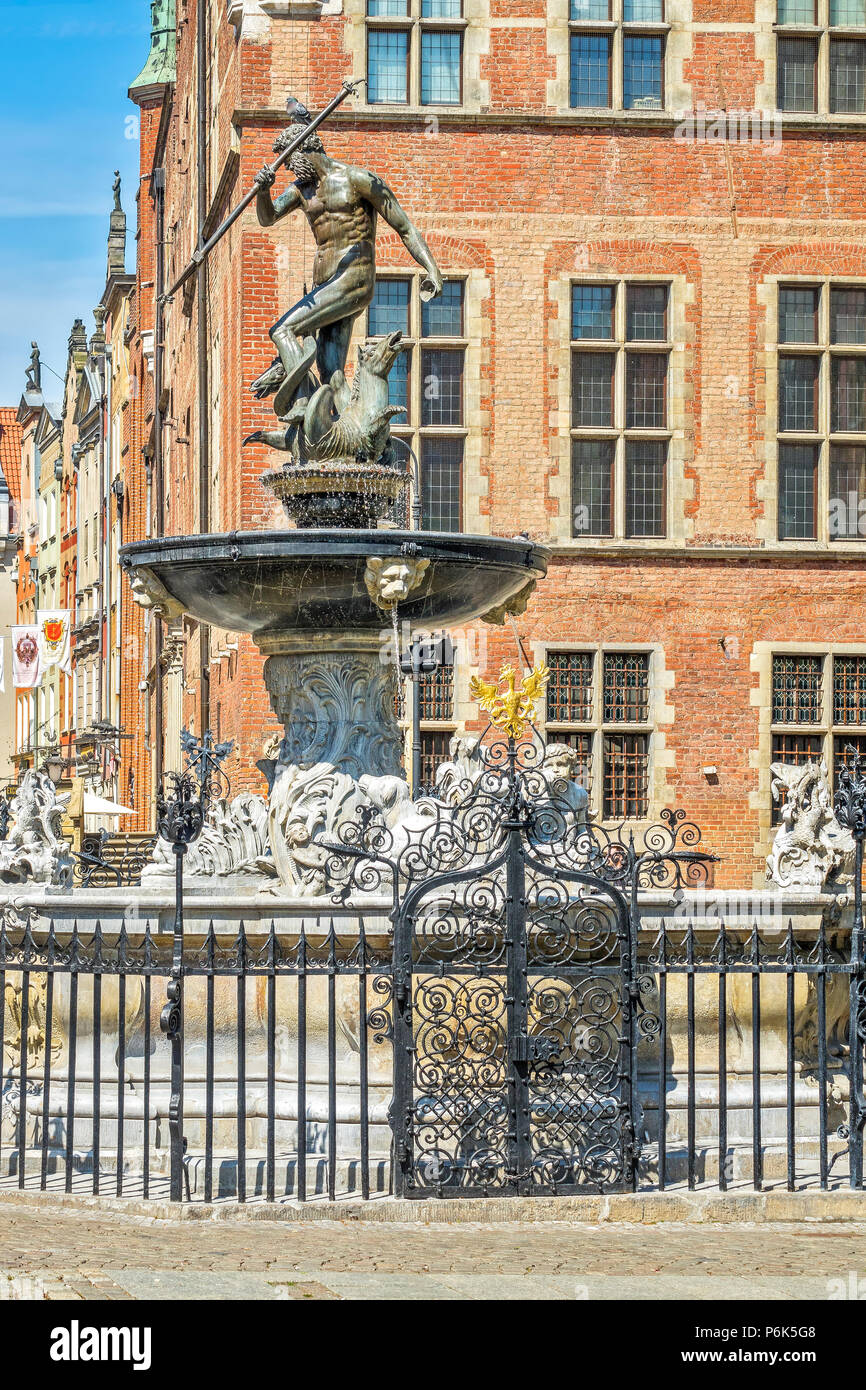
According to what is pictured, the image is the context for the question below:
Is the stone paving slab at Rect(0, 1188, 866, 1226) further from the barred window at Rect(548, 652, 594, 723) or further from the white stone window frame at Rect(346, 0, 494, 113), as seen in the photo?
the white stone window frame at Rect(346, 0, 494, 113)

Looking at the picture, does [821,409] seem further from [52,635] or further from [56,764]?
[56,764]

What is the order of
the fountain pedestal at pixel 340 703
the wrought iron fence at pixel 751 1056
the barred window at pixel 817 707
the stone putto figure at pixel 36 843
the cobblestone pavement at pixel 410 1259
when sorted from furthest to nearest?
1. the barred window at pixel 817 707
2. the fountain pedestal at pixel 340 703
3. the stone putto figure at pixel 36 843
4. the wrought iron fence at pixel 751 1056
5. the cobblestone pavement at pixel 410 1259

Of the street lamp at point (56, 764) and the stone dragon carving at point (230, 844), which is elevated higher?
the stone dragon carving at point (230, 844)

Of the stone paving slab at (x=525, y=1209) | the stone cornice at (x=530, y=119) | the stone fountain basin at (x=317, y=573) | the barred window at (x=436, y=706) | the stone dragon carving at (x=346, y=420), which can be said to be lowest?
the stone paving slab at (x=525, y=1209)

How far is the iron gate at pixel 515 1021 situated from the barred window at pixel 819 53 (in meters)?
19.5

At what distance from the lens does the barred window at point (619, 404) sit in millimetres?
27438

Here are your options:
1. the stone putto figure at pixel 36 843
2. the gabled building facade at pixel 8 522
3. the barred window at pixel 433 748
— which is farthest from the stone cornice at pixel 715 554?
the gabled building facade at pixel 8 522

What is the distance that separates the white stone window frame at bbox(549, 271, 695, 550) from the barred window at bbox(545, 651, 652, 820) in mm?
1514

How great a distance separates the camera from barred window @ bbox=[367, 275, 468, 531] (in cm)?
2719

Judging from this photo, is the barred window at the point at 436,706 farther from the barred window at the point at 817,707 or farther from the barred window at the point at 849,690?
the barred window at the point at 849,690

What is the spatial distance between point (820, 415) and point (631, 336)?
254 cm

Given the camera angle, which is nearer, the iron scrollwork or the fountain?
the iron scrollwork

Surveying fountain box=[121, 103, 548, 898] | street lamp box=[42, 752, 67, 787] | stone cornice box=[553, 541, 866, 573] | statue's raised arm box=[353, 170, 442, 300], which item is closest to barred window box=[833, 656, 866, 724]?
stone cornice box=[553, 541, 866, 573]

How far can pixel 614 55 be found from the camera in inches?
1094
